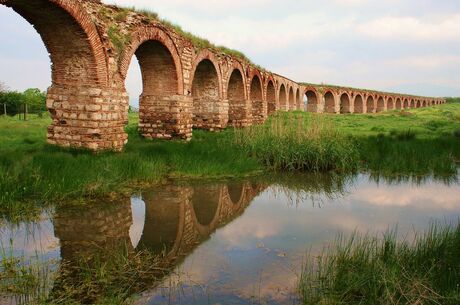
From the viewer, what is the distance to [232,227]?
543 centimetres

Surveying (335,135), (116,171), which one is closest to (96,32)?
(116,171)

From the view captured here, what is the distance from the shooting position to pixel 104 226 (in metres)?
5.20

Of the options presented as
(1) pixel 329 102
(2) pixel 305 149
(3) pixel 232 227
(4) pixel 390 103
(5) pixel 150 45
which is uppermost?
(5) pixel 150 45

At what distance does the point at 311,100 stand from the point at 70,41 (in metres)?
38.3

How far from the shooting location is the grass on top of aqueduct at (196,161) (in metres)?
6.14

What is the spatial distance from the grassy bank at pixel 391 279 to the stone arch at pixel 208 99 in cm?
1300

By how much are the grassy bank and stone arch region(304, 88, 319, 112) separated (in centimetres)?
4032

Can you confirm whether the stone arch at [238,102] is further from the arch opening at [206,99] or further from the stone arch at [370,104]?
the stone arch at [370,104]

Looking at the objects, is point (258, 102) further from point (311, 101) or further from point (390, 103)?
point (390, 103)

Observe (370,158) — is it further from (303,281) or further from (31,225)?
(31,225)

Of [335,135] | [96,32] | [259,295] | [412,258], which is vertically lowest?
[259,295]

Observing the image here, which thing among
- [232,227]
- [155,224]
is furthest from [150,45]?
[232,227]

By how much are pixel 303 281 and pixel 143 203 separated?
3605 millimetres

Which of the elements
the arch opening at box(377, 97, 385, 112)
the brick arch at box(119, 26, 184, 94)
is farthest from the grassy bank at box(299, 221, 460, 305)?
the arch opening at box(377, 97, 385, 112)
